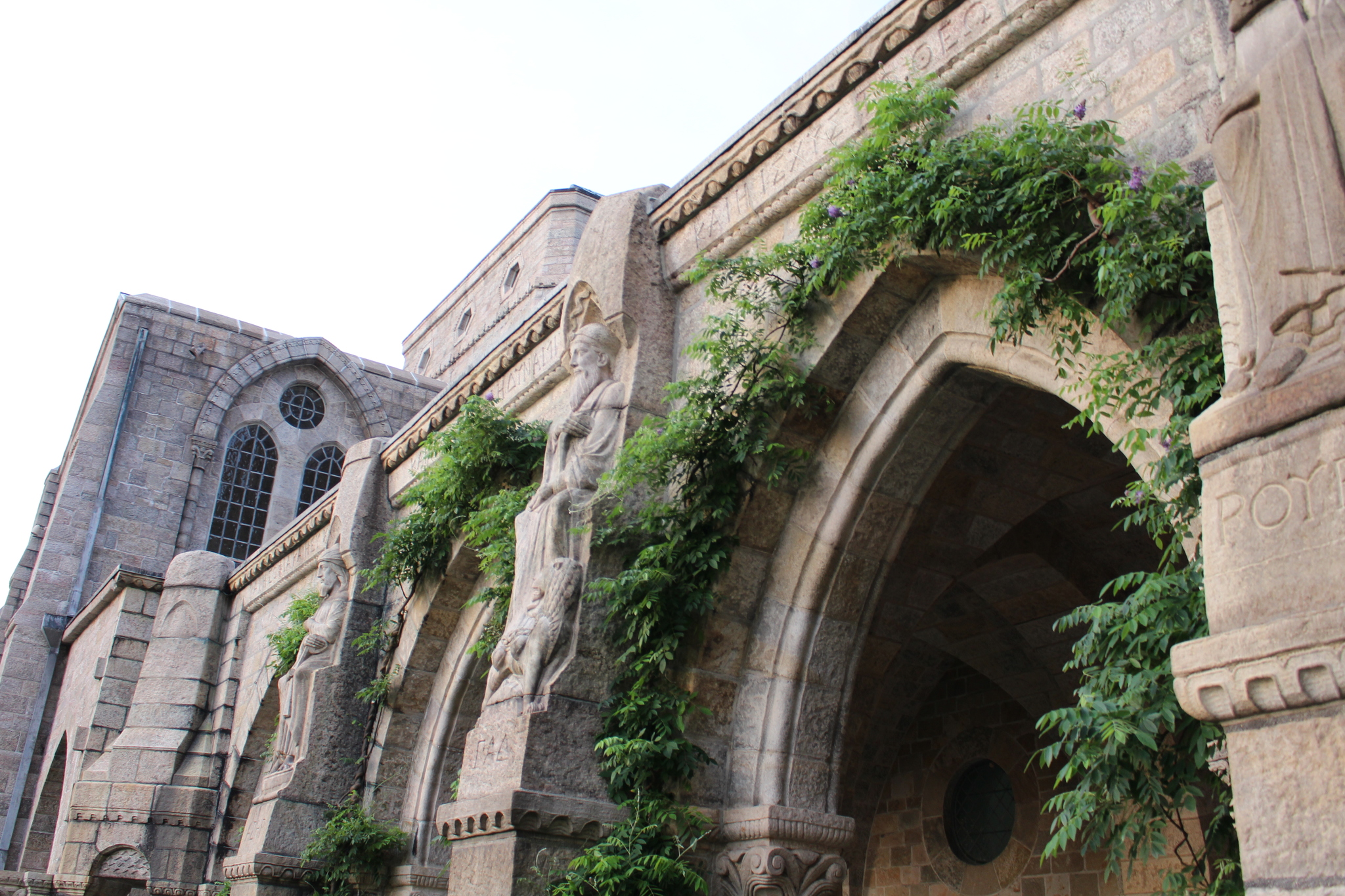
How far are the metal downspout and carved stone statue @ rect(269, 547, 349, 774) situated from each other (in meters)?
8.89

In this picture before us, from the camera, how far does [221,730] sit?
35.7 feet

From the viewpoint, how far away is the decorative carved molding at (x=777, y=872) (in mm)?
4336

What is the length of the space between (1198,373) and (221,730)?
10174mm

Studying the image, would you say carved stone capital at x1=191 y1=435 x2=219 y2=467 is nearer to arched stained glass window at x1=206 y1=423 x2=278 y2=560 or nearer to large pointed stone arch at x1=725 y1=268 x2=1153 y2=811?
arched stained glass window at x1=206 y1=423 x2=278 y2=560

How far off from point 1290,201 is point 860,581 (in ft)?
9.30

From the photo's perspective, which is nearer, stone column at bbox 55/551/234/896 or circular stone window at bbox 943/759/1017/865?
circular stone window at bbox 943/759/1017/865

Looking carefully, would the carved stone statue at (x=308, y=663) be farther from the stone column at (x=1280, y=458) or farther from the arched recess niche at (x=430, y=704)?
the stone column at (x=1280, y=458)

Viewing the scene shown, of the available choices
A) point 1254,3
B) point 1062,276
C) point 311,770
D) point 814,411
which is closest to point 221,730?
point 311,770

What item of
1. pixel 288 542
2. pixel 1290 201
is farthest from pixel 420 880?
pixel 1290 201

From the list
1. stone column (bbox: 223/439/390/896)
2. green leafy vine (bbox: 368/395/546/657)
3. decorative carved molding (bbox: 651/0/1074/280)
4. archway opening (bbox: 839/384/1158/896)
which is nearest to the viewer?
decorative carved molding (bbox: 651/0/1074/280)

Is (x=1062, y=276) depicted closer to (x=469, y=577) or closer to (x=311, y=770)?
(x=469, y=577)

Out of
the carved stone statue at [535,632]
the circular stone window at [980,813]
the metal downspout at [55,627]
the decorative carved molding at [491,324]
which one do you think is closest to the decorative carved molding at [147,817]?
the metal downspout at [55,627]

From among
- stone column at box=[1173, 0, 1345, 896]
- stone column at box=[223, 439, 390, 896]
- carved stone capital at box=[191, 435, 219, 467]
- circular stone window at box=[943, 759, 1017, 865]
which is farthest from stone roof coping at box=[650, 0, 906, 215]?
carved stone capital at box=[191, 435, 219, 467]

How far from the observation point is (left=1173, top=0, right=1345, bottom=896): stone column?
1.83 metres
